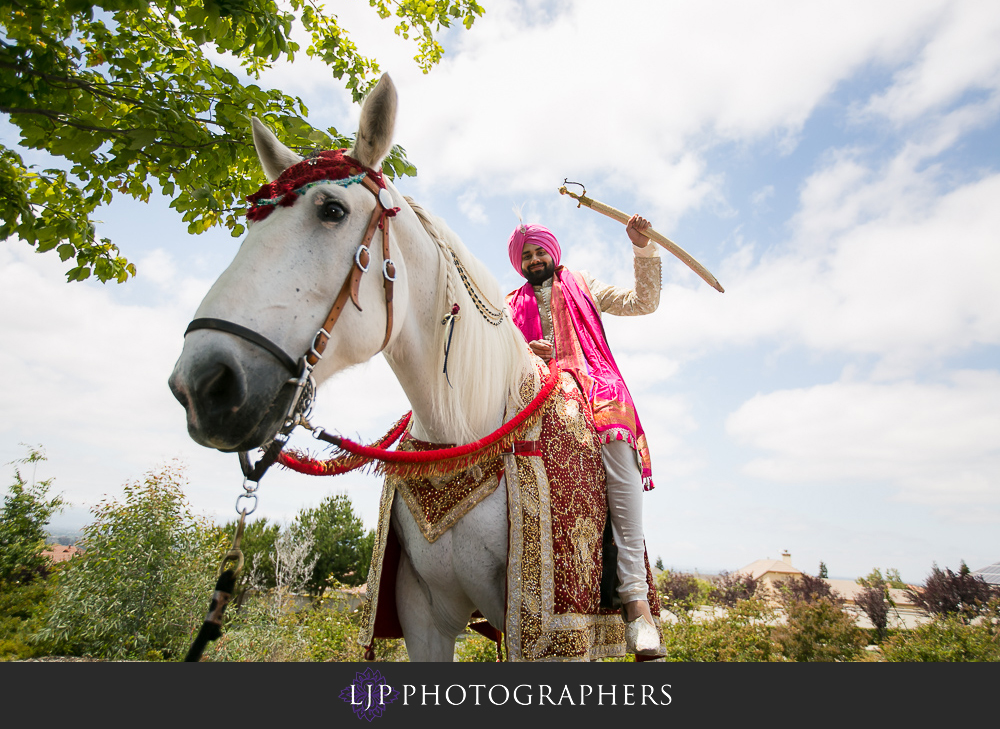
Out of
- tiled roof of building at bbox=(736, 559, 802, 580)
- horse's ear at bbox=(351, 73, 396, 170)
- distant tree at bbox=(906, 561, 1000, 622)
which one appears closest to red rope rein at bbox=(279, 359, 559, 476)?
horse's ear at bbox=(351, 73, 396, 170)

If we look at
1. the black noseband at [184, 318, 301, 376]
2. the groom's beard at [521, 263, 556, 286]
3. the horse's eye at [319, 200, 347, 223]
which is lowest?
the black noseband at [184, 318, 301, 376]

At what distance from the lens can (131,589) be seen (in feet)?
32.4

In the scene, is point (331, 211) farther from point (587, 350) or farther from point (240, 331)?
point (587, 350)

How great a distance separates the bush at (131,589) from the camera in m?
9.77

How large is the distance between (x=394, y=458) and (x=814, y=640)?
11580 millimetres

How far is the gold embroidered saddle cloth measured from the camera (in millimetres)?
2096

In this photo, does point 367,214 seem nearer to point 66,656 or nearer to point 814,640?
point 814,640

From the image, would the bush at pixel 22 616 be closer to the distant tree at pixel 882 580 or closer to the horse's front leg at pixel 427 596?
the horse's front leg at pixel 427 596

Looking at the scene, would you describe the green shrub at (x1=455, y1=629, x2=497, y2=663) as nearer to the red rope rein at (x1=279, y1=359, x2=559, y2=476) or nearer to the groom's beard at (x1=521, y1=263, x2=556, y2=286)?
the groom's beard at (x1=521, y1=263, x2=556, y2=286)

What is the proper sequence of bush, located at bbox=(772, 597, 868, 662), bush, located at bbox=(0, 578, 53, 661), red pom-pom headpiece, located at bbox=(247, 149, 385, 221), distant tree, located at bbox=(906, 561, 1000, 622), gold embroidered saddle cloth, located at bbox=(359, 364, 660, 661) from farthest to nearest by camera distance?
distant tree, located at bbox=(906, 561, 1000, 622)
bush, located at bbox=(0, 578, 53, 661)
bush, located at bbox=(772, 597, 868, 662)
gold embroidered saddle cloth, located at bbox=(359, 364, 660, 661)
red pom-pom headpiece, located at bbox=(247, 149, 385, 221)

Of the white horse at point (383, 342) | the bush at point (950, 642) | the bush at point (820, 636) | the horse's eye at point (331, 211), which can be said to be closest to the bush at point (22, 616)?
the white horse at point (383, 342)

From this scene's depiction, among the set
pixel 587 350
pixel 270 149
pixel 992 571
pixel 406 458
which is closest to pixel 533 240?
pixel 587 350

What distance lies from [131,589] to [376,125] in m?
11.6
